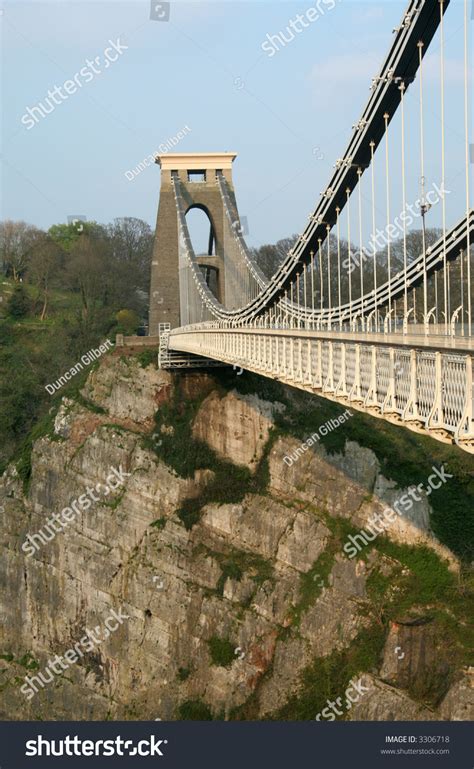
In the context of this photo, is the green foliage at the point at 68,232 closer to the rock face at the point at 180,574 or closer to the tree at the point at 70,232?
the tree at the point at 70,232

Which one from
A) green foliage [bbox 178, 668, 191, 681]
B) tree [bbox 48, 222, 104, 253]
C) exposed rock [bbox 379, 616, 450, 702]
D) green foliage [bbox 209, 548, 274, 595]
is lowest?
green foliage [bbox 178, 668, 191, 681]

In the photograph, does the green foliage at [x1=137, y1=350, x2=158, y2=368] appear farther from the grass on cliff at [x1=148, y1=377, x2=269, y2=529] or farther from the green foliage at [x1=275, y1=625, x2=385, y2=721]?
the green foliage at [x1=275, y1=625, x2=385, y2=721]

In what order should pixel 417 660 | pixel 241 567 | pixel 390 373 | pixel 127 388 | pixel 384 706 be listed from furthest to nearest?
pixel 127 388 < pixel 241 567 < pixel 417 660 < pixel 384 706 < pixel 390 373

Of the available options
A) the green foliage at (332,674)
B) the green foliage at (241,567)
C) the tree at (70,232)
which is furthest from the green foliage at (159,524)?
the tree at (70,232)

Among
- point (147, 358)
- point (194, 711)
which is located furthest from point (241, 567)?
point (147, 358)

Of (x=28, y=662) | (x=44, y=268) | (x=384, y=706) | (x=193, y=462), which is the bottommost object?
(x=28, y=662)

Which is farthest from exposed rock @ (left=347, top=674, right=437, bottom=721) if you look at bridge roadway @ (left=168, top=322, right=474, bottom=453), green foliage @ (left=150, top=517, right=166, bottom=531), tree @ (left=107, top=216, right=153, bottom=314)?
tree @ (left=107, top=216, right=153, bottom=314)

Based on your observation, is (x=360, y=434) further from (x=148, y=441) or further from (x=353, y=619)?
(x=148, y=441)

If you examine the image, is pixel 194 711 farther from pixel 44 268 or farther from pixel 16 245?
pixel 16 245
